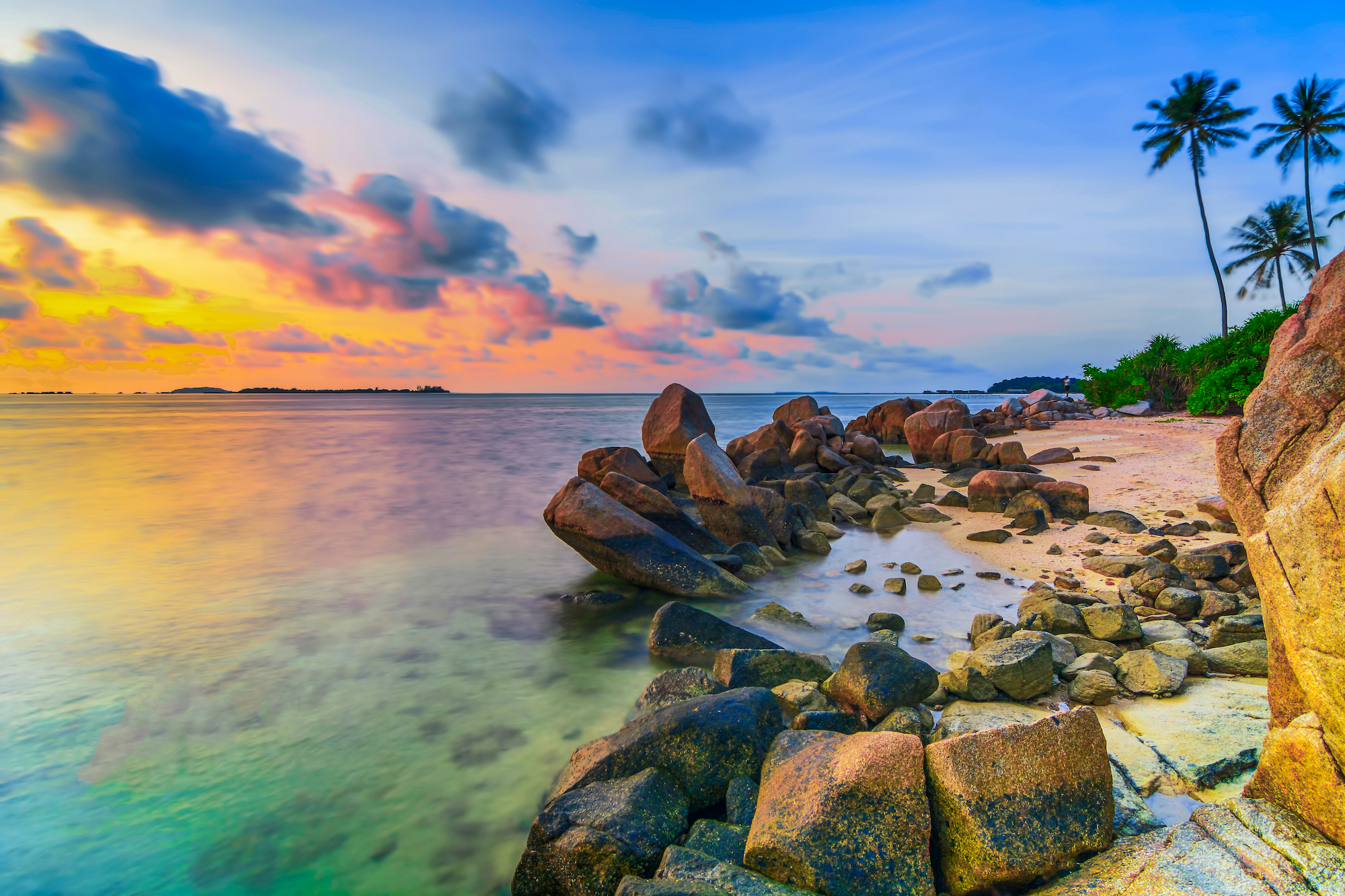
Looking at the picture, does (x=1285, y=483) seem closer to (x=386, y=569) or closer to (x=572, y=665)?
(x=572, y=665)

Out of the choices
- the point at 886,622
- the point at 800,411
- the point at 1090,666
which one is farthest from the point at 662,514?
the point at 800,411

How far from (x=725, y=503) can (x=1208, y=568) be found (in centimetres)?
564

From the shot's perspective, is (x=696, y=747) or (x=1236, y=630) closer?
(x=696, y=747)

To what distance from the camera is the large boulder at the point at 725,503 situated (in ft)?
30.1

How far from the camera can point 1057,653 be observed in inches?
181

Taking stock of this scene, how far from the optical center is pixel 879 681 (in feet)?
13.3

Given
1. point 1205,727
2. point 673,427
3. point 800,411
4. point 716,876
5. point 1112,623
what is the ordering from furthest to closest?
1. point 800,411
2. point 673,427
3. point 1112,623
4. point 1205,727
5. point 716,876

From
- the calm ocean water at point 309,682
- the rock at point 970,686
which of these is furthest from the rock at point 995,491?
the rock at point 970,686

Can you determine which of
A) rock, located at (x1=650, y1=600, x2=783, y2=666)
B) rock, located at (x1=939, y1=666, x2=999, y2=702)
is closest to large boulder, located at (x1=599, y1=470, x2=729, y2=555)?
rock, located at (x1=650, y1=600, x2=783, y2=666)

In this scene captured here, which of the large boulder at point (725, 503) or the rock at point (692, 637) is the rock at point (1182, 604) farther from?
the large boulder at point (725, 503)

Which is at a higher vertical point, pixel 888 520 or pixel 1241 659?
pixel 1241 659

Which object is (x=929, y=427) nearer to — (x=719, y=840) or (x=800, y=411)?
(x=800, y=411)

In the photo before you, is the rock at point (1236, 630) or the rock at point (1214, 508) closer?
the rock at point (1236, 630)

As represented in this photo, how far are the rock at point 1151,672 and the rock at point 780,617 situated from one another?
2.67 metres
